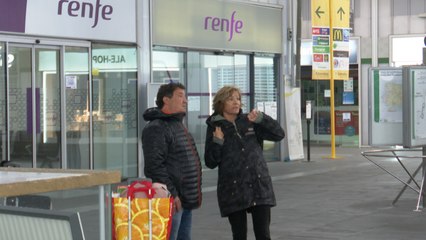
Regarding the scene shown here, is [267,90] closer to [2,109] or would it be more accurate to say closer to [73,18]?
[73,18]

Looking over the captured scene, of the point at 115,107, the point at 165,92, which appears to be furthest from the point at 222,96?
the point at 115,107

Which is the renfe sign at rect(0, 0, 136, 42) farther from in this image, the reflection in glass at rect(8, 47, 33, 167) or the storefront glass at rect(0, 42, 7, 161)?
the storefront glass at rect(0, 42, 7, 161)

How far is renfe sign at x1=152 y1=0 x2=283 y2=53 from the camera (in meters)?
16.7

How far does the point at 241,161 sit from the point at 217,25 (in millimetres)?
12056

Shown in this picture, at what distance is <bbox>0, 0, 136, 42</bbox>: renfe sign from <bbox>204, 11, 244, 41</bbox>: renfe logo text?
3.04 m

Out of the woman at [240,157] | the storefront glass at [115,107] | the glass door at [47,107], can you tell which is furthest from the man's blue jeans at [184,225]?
the storefront glass at [115,107]

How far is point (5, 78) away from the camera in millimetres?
12562

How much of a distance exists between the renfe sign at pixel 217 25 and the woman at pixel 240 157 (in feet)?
31.7

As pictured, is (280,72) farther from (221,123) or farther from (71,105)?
(221,123)

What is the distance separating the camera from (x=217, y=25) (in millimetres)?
18453

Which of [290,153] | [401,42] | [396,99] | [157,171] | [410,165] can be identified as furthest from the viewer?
[401,42]

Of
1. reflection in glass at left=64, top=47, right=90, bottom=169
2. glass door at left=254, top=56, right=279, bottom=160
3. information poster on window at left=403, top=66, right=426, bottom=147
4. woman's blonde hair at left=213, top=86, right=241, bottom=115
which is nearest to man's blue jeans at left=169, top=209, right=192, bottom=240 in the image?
woman's blonde hair at left=213, top=86, right=241, bottom=115

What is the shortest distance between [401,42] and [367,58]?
46.9 inches

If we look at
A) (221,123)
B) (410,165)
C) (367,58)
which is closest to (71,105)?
(221,123)
